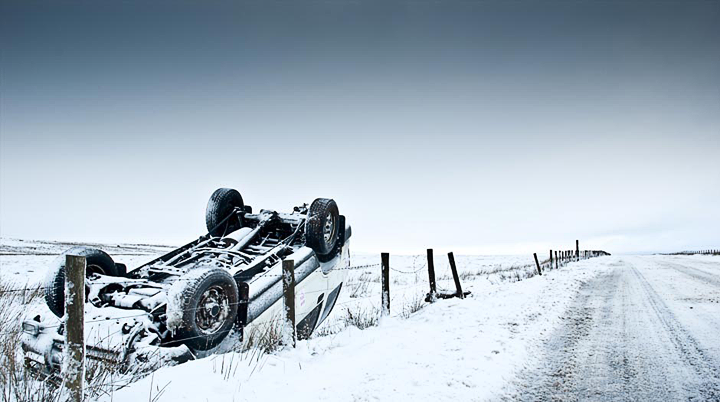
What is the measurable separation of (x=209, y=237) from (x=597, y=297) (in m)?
8.84

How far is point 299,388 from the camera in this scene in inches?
133

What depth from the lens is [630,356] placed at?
4316 mm

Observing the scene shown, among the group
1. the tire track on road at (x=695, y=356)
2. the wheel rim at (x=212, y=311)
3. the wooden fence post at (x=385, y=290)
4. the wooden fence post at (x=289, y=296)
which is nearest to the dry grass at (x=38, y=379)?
the wheel rim at (x=212, y=311)

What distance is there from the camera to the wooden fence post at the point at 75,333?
2.70 m

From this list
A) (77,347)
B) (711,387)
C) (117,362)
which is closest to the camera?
(77,347)

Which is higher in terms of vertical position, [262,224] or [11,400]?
[262,224]

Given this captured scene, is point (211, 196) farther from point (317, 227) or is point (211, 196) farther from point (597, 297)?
point (597, 297)

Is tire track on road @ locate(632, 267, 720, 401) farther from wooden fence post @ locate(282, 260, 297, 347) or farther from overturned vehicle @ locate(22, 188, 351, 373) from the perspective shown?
overturned vehicle @ locate(22, 188, 351, 373)

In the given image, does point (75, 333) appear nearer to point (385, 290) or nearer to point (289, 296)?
point (289, 296)

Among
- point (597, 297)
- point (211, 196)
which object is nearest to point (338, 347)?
point (211, 196)

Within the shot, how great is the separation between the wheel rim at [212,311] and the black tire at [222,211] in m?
3.20

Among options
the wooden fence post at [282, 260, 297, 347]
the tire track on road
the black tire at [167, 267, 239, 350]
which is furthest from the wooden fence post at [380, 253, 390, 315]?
the tire track on road

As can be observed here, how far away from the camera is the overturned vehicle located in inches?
154

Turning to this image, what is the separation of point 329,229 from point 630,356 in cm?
472
